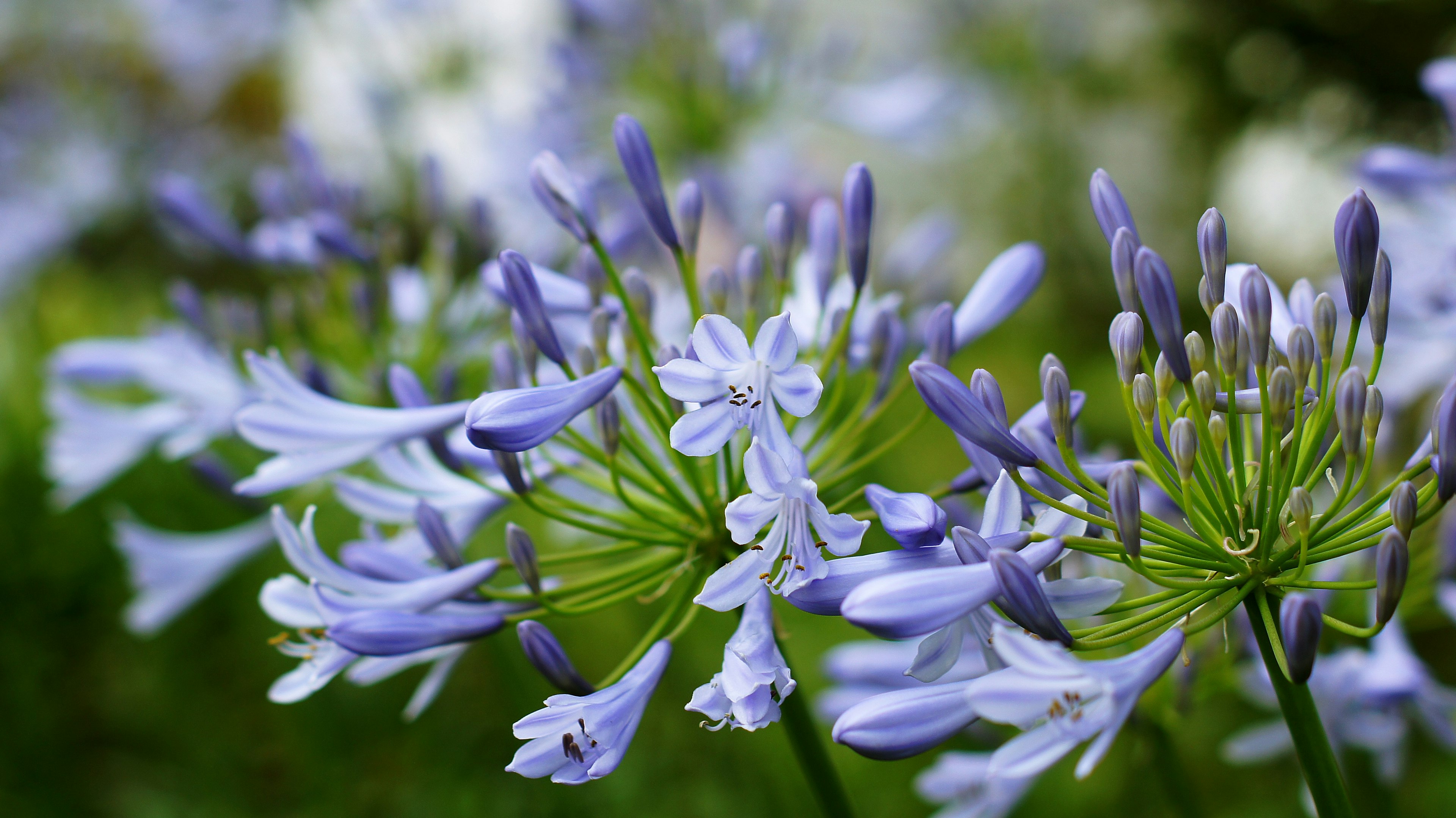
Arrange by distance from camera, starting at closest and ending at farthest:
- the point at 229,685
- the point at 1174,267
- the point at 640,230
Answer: the point at 640,230
the point at 229,685
the point at 1174,267

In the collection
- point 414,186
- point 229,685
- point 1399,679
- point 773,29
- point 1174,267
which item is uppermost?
point 773,29

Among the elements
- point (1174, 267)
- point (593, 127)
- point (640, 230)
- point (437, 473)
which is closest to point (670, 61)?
point (593, 127)

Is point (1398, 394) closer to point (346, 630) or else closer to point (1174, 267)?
point (346, 630)

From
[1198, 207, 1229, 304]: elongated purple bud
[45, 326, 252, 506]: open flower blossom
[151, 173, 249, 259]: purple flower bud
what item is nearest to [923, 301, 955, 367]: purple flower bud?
[1198, 207, 1229, 304]: elongated purple bud

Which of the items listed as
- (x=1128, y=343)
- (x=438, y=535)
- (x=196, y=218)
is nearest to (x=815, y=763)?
(x=438, y=535)

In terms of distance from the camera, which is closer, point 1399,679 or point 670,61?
point 1399,679

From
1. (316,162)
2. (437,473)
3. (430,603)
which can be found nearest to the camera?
(430,603)

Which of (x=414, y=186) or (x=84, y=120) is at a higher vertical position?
(x=84, y=120)
